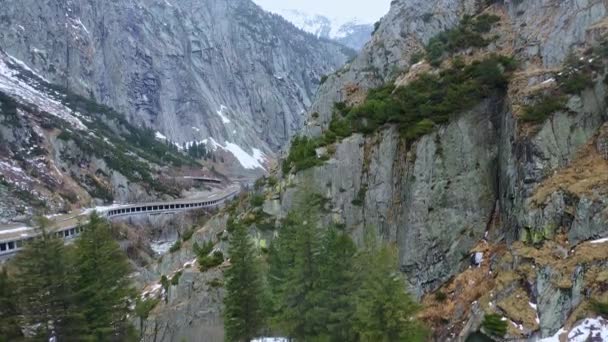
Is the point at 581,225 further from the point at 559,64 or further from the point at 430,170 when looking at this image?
the point at 559,64

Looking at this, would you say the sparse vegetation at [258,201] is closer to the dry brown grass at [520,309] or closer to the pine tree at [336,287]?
the pine tree at [336,287]

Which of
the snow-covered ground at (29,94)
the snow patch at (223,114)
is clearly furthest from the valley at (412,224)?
the snow patch at (223,114)

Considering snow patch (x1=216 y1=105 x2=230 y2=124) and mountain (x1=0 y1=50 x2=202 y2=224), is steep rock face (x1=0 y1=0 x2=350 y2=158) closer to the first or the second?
snow patch (x1=216 y1=105 x2=230 y2=124)

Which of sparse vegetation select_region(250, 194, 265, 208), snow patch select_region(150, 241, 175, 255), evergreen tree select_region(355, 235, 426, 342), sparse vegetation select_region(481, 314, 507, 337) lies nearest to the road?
snow patch select_region(150, 241, 175, 255)

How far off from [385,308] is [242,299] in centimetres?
905

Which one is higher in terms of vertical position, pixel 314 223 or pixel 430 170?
pixel 430 170

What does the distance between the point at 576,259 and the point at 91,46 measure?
17277 cm

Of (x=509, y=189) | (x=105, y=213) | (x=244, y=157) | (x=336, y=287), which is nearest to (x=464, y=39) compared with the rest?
(x=509, y=189)

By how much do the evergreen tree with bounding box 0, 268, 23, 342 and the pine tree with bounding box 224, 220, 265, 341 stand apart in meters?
9.86

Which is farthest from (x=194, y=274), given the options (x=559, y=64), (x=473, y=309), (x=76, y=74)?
(x=76, y=74)

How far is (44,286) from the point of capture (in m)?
17.5

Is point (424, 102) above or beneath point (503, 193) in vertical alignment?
above

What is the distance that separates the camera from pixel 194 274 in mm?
35938

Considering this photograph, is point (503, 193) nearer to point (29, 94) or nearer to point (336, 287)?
point (336, 287)
